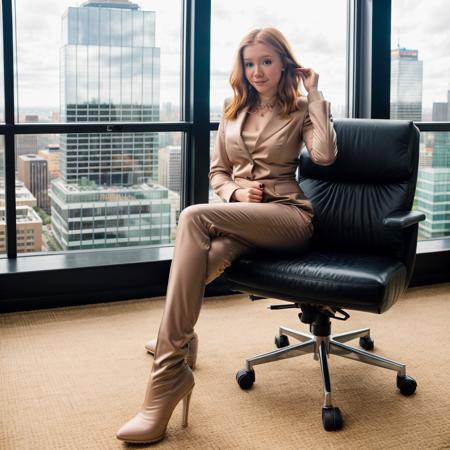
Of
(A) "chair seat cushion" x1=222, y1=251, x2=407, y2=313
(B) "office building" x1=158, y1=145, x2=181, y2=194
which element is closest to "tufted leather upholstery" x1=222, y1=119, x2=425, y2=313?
(A) "chair seat cushion" x1=222, y1=251, x2=407, y2=313

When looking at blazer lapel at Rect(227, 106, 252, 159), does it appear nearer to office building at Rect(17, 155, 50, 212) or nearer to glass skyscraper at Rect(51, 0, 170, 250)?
glass skyscraper at Rect(51, 0, 170, 250)

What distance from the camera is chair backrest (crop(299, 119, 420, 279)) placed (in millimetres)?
2812

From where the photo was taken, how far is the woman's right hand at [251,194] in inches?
106

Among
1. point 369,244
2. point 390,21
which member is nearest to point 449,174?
point 390,21

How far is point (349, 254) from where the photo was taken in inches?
109

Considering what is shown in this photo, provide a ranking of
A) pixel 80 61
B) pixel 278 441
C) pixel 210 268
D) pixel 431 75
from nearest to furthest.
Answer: pixel 278 441
pixel 210 268
pixel 80 61
pixel 431 75

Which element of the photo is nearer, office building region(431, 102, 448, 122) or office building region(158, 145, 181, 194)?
office building region(158, 145, 181, 194)

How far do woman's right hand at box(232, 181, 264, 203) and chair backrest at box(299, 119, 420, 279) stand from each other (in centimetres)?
35

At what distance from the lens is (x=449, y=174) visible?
438cm

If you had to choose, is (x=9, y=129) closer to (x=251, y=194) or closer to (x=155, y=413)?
(x=251, y=194)

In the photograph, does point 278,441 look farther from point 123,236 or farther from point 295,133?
point 123,236

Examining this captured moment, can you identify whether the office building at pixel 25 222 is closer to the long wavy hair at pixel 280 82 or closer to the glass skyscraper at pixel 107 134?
the glass skyscraper at pixel 107 134

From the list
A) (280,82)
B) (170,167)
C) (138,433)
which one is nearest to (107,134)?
(170,167)

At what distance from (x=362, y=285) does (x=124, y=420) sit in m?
0.92
